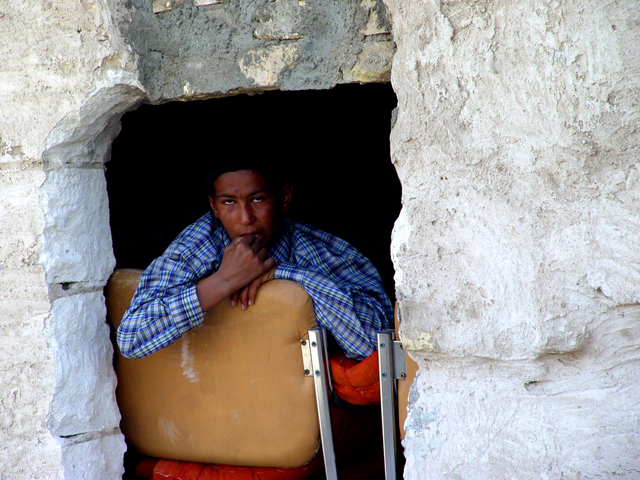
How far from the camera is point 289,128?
3.91 metres

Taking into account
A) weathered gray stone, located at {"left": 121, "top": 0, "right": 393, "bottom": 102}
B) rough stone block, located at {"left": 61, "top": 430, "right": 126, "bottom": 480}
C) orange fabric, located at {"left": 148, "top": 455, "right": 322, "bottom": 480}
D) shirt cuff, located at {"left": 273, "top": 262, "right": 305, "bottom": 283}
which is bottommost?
orange fabric, located at {"left": 148, "top": 455, "right": 322, "bottom": 480}

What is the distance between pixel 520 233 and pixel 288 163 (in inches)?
92.9

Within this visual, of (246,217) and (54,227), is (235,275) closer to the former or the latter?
(246,217)

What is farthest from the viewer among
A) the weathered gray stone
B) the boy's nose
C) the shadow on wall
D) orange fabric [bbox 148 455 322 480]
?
the shadow on wall

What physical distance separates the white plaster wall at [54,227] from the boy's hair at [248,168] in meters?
0.47

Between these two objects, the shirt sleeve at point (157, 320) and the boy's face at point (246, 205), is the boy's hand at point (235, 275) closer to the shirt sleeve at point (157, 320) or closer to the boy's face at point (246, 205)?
the shirt sleeve at point (157, 320)

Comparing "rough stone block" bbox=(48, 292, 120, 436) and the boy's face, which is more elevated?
the boy's face

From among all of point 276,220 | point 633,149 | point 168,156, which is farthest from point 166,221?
point 633,149

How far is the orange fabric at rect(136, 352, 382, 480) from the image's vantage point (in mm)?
1898

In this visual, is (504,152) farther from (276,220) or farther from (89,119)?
(89,119)

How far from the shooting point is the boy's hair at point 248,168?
7.74ft

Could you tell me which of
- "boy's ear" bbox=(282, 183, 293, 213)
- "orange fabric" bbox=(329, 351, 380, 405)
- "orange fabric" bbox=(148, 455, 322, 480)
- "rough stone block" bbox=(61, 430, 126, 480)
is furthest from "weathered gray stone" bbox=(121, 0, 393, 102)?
"orange fabric" bbox=(148, 455, 322, 480)

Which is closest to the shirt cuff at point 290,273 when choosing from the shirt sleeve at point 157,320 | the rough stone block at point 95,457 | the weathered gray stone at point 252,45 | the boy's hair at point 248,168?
the shirt sleeve at point 157,320

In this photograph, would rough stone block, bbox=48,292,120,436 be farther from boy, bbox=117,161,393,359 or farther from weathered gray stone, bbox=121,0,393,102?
weathered gray stone, bbox=121,0,393,102
